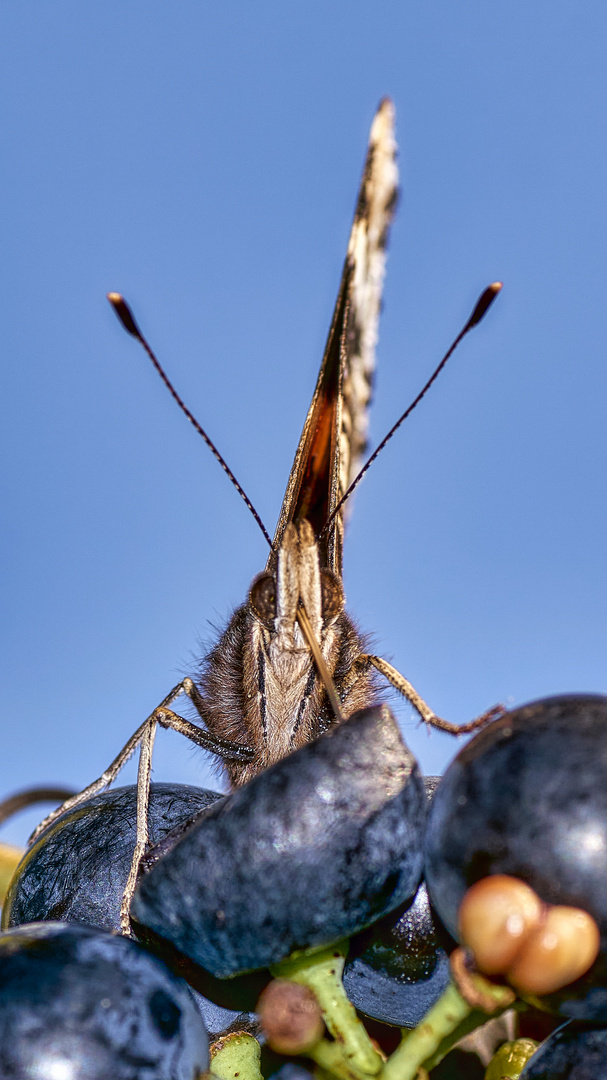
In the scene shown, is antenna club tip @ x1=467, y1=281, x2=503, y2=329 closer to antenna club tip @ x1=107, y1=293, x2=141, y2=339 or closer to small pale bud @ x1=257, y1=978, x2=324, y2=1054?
antenna club tip @ x1=107, y1=293, x2=141, y2=339

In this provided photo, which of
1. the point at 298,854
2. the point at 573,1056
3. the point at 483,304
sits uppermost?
the point at 483,304

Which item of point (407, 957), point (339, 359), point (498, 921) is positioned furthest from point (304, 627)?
point (498, 921)

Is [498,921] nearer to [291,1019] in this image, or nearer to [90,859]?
[291,1019]

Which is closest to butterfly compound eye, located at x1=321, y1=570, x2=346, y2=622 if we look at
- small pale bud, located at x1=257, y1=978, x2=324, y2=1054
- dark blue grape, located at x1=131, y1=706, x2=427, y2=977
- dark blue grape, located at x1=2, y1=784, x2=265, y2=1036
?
dark blue grape, located at x1=2, y1=784, x2=265, y2=1036

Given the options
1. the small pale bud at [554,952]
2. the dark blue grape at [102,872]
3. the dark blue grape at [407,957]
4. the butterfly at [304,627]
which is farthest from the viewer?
the butterfly at [304,627]

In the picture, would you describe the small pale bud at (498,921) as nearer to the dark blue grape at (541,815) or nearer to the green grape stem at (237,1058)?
the dark blue grape at (541,815)

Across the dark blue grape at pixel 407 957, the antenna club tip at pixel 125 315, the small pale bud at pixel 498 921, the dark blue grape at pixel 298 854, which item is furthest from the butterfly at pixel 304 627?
the small pale bud at pixel 498 921

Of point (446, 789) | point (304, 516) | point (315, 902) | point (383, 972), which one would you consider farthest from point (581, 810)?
point (304, 516)
